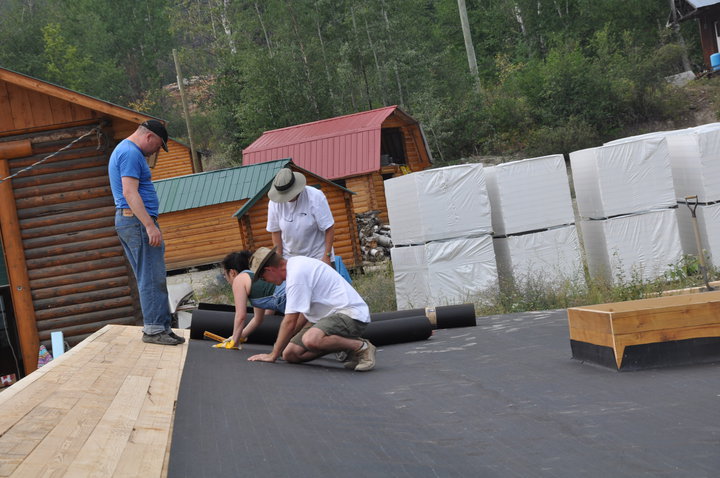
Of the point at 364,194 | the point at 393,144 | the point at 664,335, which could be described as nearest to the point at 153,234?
the point at 664,335

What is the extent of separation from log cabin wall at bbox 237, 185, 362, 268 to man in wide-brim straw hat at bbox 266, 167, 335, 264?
16024 mm

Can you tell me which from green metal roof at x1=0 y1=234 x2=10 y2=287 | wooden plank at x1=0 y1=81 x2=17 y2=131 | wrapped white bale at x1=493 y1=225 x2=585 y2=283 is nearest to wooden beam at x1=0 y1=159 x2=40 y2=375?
green metal roof at x1=0 y1=234 x2=10 y2=287

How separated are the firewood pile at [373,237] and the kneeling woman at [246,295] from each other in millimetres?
18064

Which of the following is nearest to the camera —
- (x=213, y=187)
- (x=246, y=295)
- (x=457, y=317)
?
(x=246, y=295)

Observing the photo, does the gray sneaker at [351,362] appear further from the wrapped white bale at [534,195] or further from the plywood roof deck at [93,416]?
the wrapped white bale at [534,195]

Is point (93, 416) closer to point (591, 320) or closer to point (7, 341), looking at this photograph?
point (591, 320)

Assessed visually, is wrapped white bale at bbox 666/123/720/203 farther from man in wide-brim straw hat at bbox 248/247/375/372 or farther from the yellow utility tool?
the yellow utility tool

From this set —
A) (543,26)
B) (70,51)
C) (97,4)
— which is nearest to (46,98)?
(543,26)

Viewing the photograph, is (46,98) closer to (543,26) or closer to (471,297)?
(471,297)

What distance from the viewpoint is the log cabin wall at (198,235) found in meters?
26.9

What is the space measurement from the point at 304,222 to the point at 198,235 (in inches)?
790

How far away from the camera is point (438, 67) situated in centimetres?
4131

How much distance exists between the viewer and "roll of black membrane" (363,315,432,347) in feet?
27.3

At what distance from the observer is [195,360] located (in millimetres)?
6398
